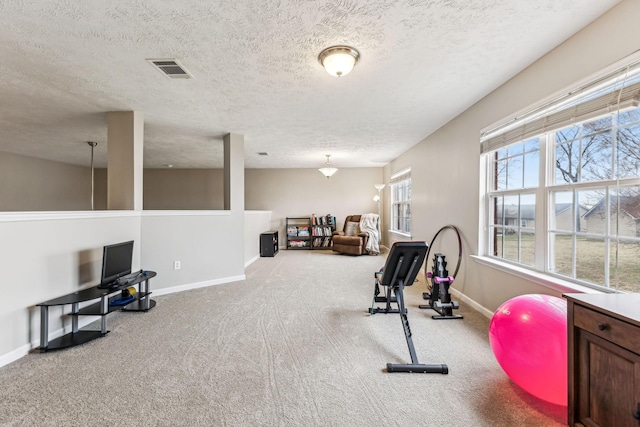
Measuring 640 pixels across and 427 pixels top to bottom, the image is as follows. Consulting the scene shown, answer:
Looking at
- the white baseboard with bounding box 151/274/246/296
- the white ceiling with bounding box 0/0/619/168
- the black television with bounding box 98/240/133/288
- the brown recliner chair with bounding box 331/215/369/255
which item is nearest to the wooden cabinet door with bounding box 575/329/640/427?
the white ceiling with bounding box 0/0/619/168

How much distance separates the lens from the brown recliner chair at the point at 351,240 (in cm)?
695

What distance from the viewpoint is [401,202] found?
6.78 metres

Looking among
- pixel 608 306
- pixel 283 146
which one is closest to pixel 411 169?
pixel 283 146

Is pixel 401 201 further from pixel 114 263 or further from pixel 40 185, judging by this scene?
pixel 40 185

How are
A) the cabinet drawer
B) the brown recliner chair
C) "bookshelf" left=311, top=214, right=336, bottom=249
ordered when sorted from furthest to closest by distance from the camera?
"bookshelf" left=311, top=214, right=336, bottom=249 → the brown recliner chair → the cabinet drawer

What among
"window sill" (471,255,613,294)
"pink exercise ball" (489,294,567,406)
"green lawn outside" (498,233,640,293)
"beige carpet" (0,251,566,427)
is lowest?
A: "beige carpet" (0,251,566,427)

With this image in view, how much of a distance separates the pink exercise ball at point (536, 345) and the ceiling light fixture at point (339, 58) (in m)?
2.07

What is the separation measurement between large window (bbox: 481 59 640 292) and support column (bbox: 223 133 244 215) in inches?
141

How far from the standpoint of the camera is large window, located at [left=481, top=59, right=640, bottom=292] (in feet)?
5.71

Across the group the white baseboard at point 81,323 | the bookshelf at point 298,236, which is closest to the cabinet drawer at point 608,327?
the white baseboard at point 81,323

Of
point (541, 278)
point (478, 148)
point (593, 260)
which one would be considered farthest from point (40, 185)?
point (593, 260)

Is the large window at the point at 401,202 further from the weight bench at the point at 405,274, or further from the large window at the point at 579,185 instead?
the weight bench at the point at 405,274

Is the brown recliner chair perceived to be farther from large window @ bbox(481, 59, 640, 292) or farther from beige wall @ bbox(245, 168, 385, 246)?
large window @ bbox(481, 59, 640, 292)

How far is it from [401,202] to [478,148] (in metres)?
3.60
